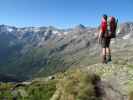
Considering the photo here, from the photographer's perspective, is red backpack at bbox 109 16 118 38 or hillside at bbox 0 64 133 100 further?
red backpack at bbox 109 16 118 38

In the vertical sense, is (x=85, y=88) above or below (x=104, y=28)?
below

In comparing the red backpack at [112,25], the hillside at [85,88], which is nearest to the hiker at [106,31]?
the red backpack at [112,25]

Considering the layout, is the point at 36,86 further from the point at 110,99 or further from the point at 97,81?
the point at 110,99

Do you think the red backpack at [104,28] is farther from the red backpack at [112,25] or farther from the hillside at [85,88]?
the hillside at [85,88]

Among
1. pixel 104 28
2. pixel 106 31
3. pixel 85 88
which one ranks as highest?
pixel 104 28

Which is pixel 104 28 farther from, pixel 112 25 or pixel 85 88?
pixel 85 88

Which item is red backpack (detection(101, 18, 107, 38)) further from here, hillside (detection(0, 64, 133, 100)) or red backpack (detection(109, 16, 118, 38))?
hillside (detection(0, 64, 133, 100))

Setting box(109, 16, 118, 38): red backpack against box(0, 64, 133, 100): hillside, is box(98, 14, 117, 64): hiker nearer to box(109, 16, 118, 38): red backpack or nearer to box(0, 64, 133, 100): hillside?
box(109, 16, 118, 38): red backpack

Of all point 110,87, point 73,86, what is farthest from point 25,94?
point 110,87

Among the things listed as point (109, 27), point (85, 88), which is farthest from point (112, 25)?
point (85, 88)

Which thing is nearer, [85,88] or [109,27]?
[85,88]

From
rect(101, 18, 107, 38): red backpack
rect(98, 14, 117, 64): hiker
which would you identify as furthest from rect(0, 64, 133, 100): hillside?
rect(101, 18, 107, 38): red backpack

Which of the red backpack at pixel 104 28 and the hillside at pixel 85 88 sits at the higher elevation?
the red backpack at pixel 104 28

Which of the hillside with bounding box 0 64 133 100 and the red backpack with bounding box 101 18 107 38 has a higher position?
the red backpack with bounding box 101 18 107 38
